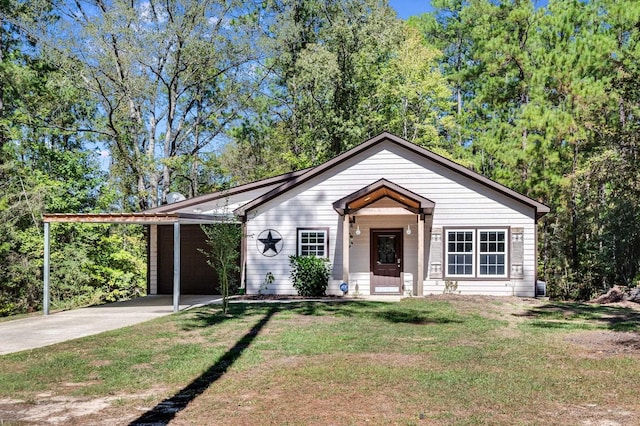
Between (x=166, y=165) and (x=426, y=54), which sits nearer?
(x=166, y=165)

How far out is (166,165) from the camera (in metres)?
25.0

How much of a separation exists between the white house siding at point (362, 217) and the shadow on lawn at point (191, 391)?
7.42 meters

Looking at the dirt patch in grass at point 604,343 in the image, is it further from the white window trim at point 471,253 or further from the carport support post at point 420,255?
the white window trim at point 471,253

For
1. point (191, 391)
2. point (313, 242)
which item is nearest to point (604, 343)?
point (191, 391)

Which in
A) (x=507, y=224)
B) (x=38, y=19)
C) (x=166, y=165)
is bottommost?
(x=507, y=224)

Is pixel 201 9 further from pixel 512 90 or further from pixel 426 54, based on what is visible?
pixel 512 90

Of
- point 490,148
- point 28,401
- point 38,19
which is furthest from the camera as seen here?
point 490,148

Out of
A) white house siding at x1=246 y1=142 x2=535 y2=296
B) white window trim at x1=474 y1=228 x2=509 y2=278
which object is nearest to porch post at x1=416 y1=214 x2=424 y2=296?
white house siding at x1=246 y1=142 x2=535 y2=296

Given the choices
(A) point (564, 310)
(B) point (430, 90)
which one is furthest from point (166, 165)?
(A) point (564, 310)

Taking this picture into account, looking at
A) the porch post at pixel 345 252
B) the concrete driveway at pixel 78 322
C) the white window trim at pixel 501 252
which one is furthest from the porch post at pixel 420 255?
the concrete driveway at pixel 78 322

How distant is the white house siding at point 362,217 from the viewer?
16625 millimetres

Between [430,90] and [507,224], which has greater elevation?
[430,90]

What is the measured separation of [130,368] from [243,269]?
978cm

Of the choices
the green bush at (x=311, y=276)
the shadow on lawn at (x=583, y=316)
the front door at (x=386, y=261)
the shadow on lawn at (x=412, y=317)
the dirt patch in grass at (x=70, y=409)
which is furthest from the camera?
the front door at (x=386, y=261)
